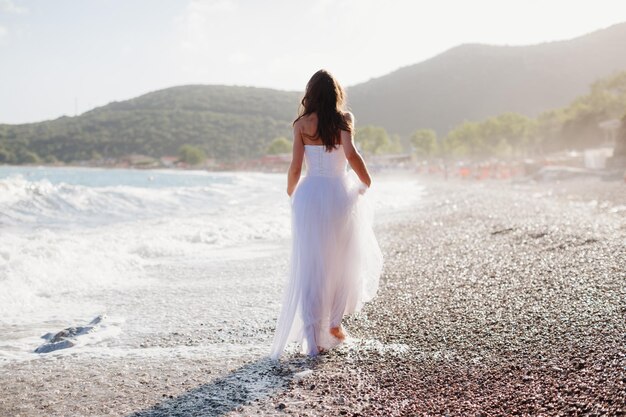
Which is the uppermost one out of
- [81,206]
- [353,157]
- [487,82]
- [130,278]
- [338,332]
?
[487,82]

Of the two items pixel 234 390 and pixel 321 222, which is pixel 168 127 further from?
pixel 234 390

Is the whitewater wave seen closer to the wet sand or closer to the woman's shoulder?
the wet sand

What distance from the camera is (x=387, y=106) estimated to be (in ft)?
488

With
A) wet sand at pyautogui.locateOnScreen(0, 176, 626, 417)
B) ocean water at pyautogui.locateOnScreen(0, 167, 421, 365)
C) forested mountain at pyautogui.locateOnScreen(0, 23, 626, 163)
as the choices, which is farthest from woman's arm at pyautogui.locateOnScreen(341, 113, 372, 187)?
forested mountain at pyautogui.locateOnScreen(0, 23, 626, 163)

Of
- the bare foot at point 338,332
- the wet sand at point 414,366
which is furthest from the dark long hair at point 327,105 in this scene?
the wet sand at point 414,366

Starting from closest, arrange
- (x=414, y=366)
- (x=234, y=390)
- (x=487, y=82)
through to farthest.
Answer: (x=234, y=390), (x=414, y=366), (x=487, y=82)

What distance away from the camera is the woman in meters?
4.38

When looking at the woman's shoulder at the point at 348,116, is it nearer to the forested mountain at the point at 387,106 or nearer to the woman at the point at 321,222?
the woman at the point at 321,222

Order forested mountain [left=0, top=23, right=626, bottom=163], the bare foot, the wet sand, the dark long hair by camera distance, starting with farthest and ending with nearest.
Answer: forested mountain [left=0, top=23, right=626, bottom=163] < the bare foot < the dark long hair < the wet sand

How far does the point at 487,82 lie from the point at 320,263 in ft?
478

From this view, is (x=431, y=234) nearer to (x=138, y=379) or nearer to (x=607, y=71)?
(x=138, y=379)

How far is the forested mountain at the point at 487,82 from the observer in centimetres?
12794

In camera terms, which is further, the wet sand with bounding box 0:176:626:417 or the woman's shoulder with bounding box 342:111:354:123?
the woman's shoulder with bounding box 342:111:354:123

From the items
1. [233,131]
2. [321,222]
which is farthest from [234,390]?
[233,131]
